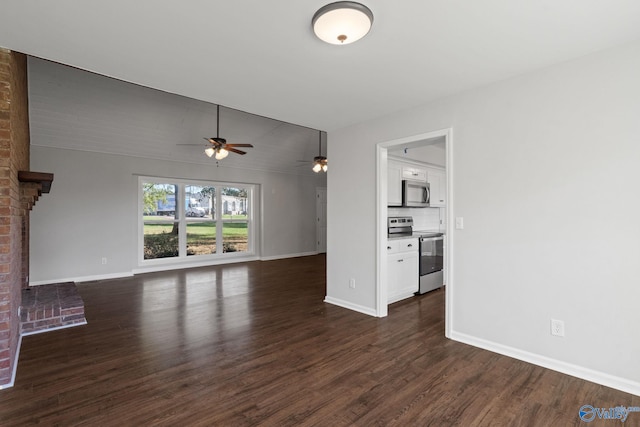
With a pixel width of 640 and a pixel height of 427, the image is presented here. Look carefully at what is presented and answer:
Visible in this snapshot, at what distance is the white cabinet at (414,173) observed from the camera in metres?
4.62

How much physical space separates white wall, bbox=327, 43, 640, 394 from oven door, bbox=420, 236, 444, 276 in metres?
1.60

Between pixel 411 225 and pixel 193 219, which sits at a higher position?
pixel 193 219

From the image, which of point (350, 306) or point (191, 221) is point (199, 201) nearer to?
point (191, 221)

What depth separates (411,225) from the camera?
476 centimetres

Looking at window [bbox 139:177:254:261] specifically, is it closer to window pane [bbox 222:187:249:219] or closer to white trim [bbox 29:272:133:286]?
window pane [bbox 222:187:249:219]

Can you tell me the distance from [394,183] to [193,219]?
4.80m

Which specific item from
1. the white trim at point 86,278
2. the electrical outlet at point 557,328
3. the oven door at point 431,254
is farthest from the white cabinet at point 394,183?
the white trim at point 86,278

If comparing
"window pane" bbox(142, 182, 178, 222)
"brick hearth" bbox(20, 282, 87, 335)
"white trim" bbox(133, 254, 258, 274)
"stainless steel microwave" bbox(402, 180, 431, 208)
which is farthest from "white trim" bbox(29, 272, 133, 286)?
"stainless steel microwave" bbox(402, 180, 431, 208)

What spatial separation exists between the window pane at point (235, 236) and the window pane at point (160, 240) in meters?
1.14

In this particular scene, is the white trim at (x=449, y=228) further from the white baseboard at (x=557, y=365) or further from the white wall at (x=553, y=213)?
the white baseboard at (x=557, y=365)

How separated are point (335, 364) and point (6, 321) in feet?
7.90

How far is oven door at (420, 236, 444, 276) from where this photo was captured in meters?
4.59

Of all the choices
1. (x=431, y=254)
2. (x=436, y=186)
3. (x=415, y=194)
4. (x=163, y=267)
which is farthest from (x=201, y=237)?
(x=436, y=186)

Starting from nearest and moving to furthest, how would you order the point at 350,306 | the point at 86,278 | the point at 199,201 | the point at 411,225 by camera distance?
the point at 350,306
the point at 411,225
the point at 86,278
the point at 199,201
